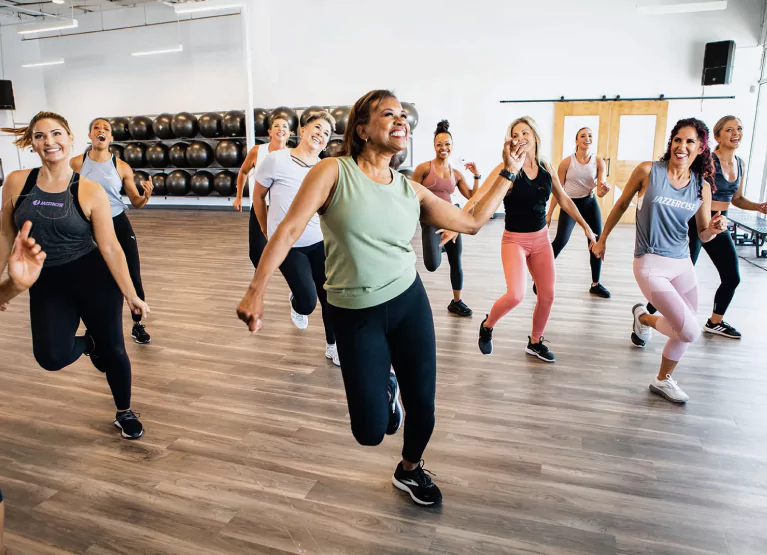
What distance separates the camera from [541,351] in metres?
3.53

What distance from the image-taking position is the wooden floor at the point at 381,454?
1896 millimetres

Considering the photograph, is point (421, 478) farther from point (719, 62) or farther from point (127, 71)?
point (127, 71)

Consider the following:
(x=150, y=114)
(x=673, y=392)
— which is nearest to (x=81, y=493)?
(x=673, y=392)

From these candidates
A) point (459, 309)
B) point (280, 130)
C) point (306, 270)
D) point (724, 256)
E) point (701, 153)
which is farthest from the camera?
point (459, 309)

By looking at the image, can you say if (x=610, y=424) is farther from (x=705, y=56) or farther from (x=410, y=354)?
(x=705, y=56)

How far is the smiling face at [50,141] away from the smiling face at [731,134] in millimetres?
4000

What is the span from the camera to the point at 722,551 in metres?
1.80

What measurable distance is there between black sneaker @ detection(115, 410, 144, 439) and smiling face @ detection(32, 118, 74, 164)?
1.21m

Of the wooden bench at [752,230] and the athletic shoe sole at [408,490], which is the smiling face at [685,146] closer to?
the athletic shoe sole at [408,490]

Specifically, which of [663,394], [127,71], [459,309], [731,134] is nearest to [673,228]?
[663,394]

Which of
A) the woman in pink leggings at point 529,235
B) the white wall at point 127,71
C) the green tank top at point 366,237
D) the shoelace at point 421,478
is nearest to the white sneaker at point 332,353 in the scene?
the woman in pink leggings at point 529,235

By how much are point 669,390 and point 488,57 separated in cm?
881

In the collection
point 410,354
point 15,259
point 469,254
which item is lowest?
point 469,254

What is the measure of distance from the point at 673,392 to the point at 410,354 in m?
1.87
